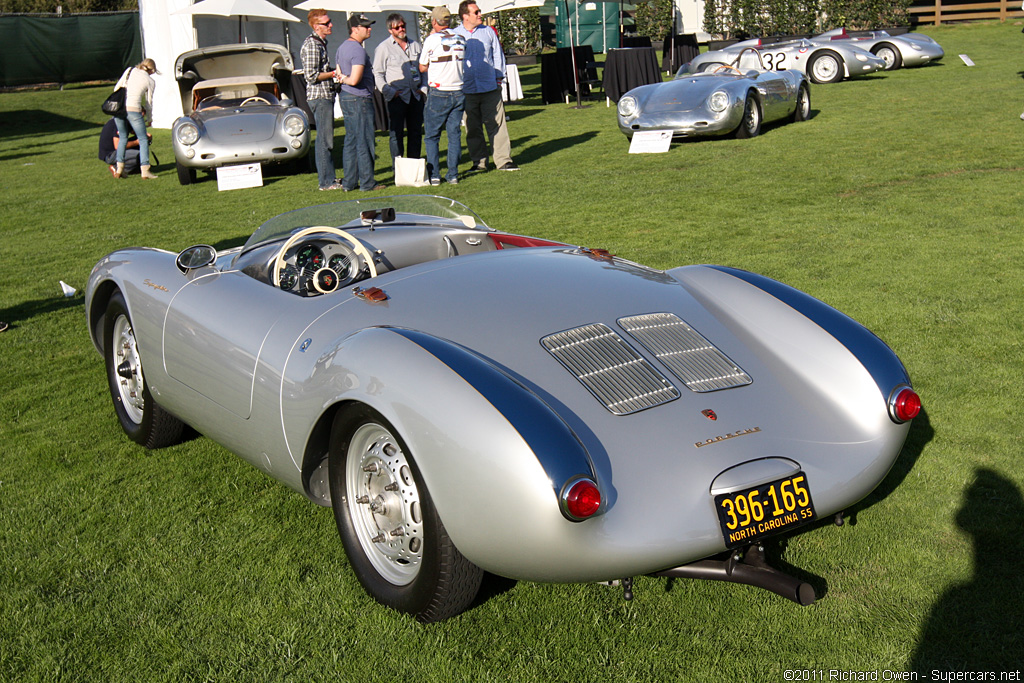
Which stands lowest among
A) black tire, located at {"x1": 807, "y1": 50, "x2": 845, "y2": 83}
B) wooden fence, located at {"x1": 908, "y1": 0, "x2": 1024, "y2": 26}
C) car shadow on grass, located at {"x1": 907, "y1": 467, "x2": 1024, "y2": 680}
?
car shadow on grass, located at {"x1": 907, "y1": 467, "x2": 1024, "y2": 680}

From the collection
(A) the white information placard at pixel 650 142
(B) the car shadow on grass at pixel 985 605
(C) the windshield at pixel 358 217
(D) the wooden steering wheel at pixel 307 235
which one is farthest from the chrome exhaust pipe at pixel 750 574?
(A) the white information placard at pixel 650 142

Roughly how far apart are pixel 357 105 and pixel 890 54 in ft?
48.4

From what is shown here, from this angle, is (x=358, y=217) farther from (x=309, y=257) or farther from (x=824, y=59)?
(x=824, y=59)

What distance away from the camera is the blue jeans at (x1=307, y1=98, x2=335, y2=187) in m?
11.6

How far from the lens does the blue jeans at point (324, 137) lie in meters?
11.6

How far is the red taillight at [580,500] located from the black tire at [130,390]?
8.11 ft

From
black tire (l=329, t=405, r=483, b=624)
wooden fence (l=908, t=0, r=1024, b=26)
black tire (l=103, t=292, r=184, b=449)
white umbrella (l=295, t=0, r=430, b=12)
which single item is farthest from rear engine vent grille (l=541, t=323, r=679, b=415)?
wooden fence (l=908, t=0, r=1024, b=26)

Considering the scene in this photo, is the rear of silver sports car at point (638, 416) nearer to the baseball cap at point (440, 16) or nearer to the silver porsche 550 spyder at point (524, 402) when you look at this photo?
the silver porsche 550 spyder at point (524, 402)

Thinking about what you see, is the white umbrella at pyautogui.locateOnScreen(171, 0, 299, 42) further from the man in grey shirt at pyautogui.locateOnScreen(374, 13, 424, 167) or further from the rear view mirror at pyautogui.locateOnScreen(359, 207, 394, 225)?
the rear view mirror at pyautogui.locateOnScreen(359, 207, 394, 225)

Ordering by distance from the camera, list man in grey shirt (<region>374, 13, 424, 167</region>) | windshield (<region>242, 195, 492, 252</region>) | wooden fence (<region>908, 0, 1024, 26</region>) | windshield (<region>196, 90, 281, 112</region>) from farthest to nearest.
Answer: wooden fence (<region>908, 0, 1024, 26</region>) → windshield (<region>196, 90, 281, 112</region>) → man in grey shirt (<region>374, 13, 424, 167</region>) → windshield (<region>242, 195, 492, 252</region>)

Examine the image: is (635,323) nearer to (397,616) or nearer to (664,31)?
(397,616)

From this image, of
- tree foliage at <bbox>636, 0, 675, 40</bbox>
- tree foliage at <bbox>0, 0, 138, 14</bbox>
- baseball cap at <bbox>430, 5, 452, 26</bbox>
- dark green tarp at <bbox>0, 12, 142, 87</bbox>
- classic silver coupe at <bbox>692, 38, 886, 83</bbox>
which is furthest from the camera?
tree foliage at <bbox>0, 0, 138, 14</bbox>

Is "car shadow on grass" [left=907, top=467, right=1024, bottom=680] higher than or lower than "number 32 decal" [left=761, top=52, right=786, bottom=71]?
lower

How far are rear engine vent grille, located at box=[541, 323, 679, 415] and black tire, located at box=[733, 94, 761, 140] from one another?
10.8 m
